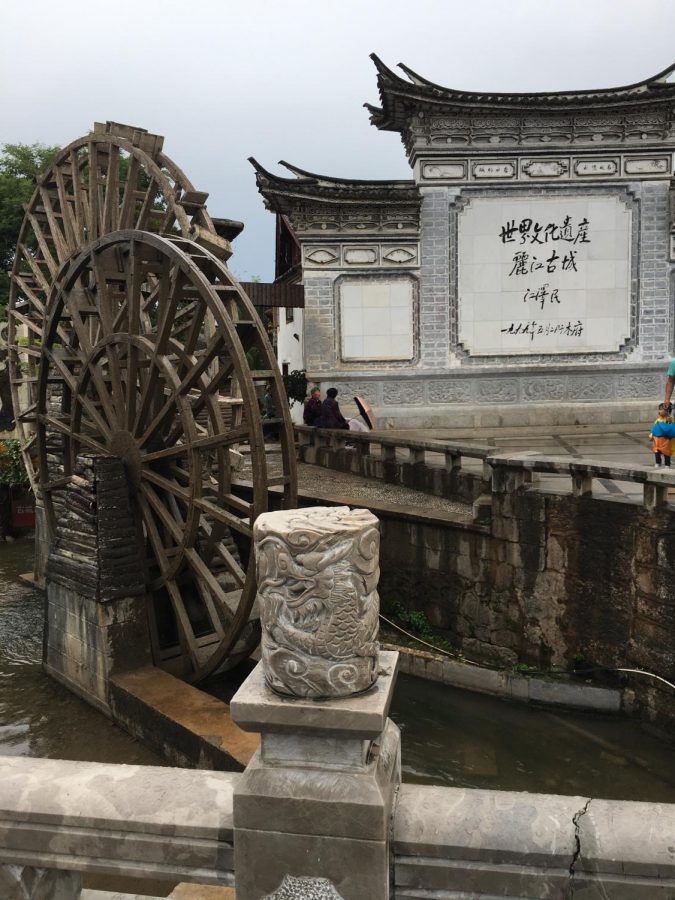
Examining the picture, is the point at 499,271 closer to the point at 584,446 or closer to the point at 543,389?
the point at 543,389

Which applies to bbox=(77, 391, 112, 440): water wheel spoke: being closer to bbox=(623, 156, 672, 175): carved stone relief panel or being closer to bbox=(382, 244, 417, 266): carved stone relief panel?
bbox=(382, 244, 417, 266): carved stone relief panel

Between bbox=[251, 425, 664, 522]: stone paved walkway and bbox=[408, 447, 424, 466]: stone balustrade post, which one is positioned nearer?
bbox=[251, 425, 664, 522]: stone paved walkway

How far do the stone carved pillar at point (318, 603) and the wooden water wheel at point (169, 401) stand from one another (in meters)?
3.58

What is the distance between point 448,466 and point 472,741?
3613 millimetres

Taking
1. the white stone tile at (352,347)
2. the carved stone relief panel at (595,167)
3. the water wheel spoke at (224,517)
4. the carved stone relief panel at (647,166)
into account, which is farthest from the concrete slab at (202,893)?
the carved stone relief panel at (647,166)

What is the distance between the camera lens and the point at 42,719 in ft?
21.0

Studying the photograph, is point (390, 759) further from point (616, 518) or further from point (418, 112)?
point (418, 112)

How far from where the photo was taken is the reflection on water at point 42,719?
Answer: 573cm

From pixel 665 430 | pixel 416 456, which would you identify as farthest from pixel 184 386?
pixel 665 430

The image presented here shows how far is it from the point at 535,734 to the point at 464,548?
2.09 m

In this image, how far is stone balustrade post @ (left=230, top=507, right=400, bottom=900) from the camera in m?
1.89

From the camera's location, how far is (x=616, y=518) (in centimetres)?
660

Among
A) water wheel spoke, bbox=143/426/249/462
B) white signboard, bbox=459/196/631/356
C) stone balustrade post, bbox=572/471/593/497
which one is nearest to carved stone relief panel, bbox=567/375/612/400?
white signboard, bbox=459/196/631/356

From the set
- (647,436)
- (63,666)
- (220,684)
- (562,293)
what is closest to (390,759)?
(220,684)
